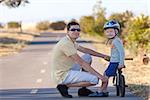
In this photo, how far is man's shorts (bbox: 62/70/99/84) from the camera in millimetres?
12008

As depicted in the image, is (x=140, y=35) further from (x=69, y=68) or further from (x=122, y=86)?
(x=69, y=68)

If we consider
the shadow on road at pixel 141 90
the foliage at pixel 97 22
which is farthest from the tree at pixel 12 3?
the shadow on road at pixel 141 90

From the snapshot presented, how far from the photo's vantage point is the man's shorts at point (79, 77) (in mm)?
12008

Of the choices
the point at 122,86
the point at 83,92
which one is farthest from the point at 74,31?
the point at 122,86

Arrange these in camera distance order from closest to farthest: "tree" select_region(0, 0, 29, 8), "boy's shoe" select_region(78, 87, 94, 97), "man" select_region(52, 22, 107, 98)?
1. "man" select_region(52, 22, 107, 98)
2. "boy's shoe" select_region(78, 87, 94, 97)
3. "tree" select_region(0, 0, 29, 8)

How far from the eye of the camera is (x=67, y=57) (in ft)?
39.5

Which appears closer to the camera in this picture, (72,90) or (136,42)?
(72,90)

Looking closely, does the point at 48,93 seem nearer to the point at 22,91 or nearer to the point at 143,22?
the point at 22,91

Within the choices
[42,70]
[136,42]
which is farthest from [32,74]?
[136,42]

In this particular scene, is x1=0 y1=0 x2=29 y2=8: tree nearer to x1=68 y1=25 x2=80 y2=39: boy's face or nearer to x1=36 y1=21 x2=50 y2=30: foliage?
x1=68 y1=25 x2=80 y2=39: boy's face

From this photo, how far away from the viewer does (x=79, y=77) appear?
39.5 ft

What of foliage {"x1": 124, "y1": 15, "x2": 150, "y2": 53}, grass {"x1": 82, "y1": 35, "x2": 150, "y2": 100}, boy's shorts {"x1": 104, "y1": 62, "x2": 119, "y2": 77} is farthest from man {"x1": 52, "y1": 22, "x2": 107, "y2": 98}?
foliage {"x1": 124, "y1": 15, "x2": 150, "y2": 53}

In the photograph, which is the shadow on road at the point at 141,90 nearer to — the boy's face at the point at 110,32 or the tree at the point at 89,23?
the boy's face at the point at 110,32

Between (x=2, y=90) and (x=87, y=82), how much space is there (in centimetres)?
380
